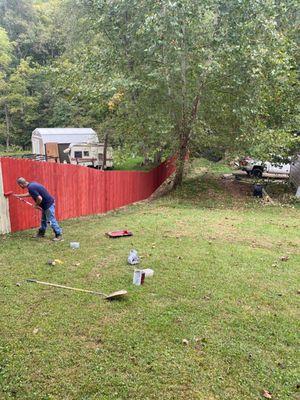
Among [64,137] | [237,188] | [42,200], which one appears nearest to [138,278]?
[42,200]

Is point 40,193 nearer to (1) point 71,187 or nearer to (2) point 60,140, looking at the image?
(1) point 71,187

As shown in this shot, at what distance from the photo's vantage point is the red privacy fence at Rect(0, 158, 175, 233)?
25.5ft

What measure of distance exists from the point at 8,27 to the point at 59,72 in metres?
38.3

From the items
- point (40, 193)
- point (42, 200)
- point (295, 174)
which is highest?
point (40, 193)

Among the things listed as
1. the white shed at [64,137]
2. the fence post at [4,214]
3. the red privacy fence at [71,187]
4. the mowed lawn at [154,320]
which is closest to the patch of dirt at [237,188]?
the red privacy fence at [71,187]

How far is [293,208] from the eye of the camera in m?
12.7

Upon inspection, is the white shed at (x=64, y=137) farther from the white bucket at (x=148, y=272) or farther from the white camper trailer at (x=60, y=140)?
the white bucket at (x=148, y=272)

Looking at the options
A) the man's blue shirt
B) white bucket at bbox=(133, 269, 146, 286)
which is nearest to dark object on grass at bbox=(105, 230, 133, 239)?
the man's blue shirt

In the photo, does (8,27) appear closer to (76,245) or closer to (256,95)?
(256,95)

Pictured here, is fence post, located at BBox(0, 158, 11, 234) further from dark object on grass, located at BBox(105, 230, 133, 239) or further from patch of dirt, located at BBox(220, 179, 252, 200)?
patch of dirt, located at BBox(220, 179, 252, 200)

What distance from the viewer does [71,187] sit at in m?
9.67


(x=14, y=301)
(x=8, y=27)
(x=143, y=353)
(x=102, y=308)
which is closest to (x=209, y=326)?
(x=143, y=353)

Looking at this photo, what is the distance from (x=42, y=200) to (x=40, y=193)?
15cm

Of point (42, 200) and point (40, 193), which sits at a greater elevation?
point (40, 193)
